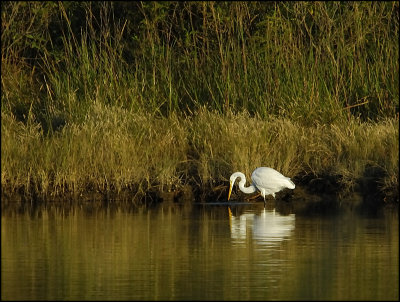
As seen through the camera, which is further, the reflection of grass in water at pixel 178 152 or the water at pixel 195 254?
the reflection of grass in water at pixel 178 152

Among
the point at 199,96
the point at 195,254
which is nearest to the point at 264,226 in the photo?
the point at 195,254

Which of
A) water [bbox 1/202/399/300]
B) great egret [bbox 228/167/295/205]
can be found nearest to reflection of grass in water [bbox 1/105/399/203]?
great egret [bbox 228/167/295/205]

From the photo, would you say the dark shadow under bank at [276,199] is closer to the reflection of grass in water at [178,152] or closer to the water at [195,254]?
the reflection of grass in water at [178,152]

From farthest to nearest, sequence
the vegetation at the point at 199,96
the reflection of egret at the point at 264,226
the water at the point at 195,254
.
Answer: the vegetation at the point at 199,96, the reflection of egret at the point at 264,226, the water at the point at 195,254

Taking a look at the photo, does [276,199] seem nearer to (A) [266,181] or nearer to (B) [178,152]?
(A) [266,181]

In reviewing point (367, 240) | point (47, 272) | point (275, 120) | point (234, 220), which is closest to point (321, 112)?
point (275, 120)

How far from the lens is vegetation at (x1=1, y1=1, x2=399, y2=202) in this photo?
14.4 metres

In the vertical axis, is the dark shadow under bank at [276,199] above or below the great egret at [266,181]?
below

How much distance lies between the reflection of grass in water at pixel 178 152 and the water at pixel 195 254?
0.67 m

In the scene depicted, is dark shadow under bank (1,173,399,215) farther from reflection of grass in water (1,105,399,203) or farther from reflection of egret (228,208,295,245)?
reflection of egret (228,208,295,245)

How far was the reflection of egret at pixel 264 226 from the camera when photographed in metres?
11.3

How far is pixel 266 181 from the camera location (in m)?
14.0

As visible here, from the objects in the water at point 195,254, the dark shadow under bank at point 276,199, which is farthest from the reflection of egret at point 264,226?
the dark shadow under bank at point 276,199

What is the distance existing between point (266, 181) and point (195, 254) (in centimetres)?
384
